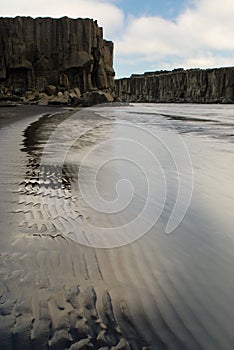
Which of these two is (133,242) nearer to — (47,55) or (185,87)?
(47,55)

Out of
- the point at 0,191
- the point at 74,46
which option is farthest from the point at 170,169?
the point at 74,46

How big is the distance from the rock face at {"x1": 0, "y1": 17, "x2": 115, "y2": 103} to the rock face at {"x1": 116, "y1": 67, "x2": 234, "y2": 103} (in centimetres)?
3312

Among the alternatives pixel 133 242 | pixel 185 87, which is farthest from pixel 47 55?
pixel 185 87

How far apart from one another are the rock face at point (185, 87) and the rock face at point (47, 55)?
33119 mm

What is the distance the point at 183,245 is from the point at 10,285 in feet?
3.33

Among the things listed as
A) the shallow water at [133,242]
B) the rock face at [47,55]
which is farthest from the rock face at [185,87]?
the shallow water at [133,242]

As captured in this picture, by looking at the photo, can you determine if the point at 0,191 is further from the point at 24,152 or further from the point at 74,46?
the point at 74,46

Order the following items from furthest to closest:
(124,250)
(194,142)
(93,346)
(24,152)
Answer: (194,142) < (24,152) < (124,250) < (93,346)

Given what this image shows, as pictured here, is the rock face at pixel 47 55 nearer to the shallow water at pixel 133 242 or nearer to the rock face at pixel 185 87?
the shallow water at pixel 133 242

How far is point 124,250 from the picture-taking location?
1.81 metres

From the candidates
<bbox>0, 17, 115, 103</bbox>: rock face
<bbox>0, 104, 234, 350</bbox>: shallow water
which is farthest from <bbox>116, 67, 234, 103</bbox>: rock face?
<bbox>0, 104, 234, 350</bbox>: shallow water

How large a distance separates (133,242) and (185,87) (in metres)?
70.9

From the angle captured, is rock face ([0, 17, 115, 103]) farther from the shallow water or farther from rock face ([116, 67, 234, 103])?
rock face ([116, 67, 234, 103])

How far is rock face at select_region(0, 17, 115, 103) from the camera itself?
90.6ft
